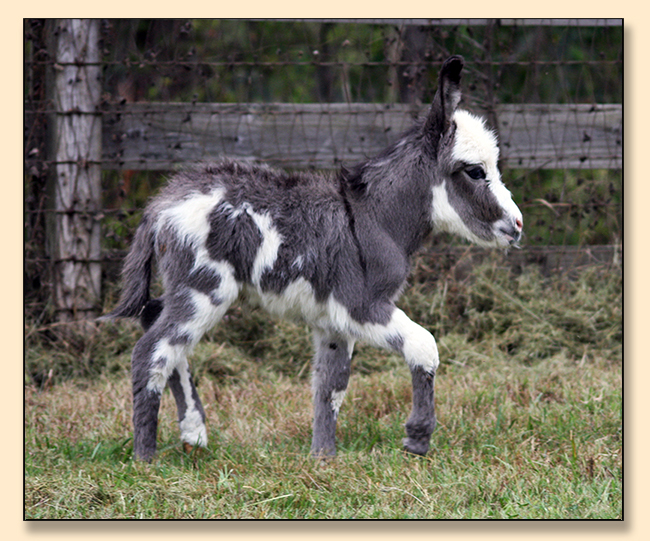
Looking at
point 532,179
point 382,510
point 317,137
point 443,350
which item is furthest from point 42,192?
point 532,179

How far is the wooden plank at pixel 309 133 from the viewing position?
236 inches

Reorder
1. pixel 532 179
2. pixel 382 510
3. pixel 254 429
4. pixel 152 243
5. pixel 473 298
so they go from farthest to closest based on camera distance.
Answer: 1. pixel 532 179
2. pixel 473 298
3. pixel 254 429
4. pixel 152 243
5. pixel 382 510

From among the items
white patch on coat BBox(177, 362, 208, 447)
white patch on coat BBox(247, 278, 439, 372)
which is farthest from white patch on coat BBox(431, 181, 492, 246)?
white patch on coat BBox(177, 362, 208, 447)

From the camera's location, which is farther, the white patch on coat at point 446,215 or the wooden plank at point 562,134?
the wooden plank at point 562,134

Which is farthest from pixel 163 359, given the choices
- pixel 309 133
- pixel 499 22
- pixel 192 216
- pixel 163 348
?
pixel 499 22

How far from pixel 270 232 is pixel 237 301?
45 cm

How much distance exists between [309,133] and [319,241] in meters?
2.44

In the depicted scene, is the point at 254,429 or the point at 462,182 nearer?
the point at 462,182

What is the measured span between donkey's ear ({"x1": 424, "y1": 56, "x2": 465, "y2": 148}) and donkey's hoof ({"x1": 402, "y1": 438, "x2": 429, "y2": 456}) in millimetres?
1485

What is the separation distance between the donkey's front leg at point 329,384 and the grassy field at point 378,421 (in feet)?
0.50

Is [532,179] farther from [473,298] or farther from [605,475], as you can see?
[605,475]

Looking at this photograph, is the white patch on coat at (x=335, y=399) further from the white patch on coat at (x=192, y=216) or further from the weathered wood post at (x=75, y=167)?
the weathered wood post at (x=75, y=167)

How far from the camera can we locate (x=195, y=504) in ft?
11.5

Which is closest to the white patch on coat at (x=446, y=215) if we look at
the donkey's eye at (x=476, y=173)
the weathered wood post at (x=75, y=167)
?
the donkey's eye at (x=476, y=173)
